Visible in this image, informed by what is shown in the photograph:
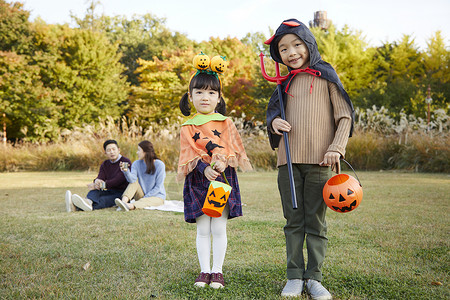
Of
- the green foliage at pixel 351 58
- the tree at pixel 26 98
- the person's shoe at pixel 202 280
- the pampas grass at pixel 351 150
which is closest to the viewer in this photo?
the person's shoe at pixel 202 280

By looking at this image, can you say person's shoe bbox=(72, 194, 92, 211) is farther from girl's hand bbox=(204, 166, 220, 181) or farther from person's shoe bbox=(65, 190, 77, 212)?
girl's hand bbox=(204, 166, 220, 181)

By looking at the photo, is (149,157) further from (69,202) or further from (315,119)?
(315,119)

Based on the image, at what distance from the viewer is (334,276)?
9.07 feet

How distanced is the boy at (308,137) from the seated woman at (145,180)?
3804 millimetres

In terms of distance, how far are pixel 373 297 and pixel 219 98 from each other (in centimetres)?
164

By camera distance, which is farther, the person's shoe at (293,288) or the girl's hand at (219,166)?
the girl's hand at (219,166)

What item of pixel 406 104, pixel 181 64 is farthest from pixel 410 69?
pixel 181 64

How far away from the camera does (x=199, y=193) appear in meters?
2.71

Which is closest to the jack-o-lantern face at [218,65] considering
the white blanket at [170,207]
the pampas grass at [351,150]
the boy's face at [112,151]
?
the white blanket at [170,207]

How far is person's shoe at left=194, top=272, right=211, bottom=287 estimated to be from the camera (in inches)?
102

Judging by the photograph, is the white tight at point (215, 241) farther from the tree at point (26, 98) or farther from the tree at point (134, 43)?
the tree at point (134, 43)

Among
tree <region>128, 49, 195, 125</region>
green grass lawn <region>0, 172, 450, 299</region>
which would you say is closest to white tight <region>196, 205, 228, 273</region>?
green grass lawn <region>0, 172, 450, 299</region>

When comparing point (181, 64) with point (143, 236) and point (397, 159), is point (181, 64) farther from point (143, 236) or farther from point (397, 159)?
point (143, 236)

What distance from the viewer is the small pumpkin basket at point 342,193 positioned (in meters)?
2.32
